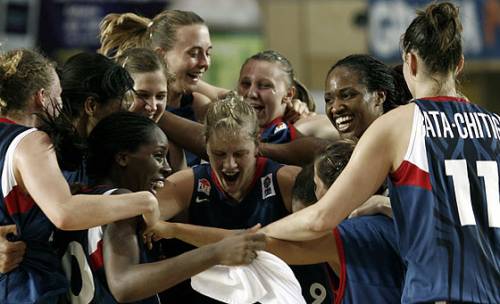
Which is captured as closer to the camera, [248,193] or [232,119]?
[232,119]

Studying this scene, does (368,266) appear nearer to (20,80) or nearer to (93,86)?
(93,86)

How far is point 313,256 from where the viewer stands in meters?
3.79

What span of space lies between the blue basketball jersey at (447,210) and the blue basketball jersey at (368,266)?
0.17 metres

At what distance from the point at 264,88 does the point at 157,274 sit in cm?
230

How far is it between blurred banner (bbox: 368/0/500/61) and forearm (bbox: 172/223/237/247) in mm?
8147

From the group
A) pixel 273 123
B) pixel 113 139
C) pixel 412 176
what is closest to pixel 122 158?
pixel 113 139

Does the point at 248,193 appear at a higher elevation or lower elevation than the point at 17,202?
lower

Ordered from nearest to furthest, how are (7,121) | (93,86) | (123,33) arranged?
(7,121) → (93,86) → (123,33)

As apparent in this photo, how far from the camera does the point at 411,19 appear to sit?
475 inches

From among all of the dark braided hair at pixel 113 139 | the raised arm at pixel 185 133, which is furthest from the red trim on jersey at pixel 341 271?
the raised arm at pixel 185 133

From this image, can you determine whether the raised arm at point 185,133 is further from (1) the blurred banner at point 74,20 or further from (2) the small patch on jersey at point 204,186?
(1) the blurred banner at point 74,20

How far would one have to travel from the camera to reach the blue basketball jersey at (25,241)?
387 centimetres

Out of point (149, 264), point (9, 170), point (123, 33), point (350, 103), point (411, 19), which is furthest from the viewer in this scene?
point (411, 19)

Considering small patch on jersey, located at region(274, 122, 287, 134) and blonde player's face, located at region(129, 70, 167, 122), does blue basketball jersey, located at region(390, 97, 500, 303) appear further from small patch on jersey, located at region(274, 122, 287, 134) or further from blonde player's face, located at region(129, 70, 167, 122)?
small patch on jersey, located at region(274, 122, 287, 134)
